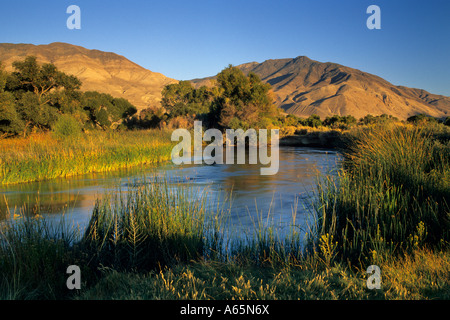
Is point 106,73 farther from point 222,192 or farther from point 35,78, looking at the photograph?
point 222,192

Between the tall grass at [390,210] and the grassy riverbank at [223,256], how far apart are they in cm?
3

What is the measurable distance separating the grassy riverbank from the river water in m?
1.59

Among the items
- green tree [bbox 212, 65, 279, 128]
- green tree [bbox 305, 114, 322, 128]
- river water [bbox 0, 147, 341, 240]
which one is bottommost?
river water [bbox 0, 147, 341, 240]

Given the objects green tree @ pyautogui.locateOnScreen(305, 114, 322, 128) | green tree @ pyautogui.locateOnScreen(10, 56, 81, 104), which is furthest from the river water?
green tree @ pyautogui.locateOnScreen(305, 114, 322, 128)

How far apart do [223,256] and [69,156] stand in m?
13.9

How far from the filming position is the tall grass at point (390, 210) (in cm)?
588

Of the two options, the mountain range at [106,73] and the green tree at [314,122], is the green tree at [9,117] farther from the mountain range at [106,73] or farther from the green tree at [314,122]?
the mountain range at [106,73]

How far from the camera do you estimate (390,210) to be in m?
6.66

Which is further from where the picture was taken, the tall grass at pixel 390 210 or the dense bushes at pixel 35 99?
the dense bushes at pixel 35 99

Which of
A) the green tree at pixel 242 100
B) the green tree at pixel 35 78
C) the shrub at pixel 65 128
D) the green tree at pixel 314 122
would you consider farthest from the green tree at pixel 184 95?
the shrub at pixel 65 128

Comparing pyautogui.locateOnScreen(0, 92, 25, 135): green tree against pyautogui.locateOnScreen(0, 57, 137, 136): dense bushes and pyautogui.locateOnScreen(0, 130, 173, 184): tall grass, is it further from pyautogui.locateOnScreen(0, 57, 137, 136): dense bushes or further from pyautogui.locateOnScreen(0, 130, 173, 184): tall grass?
pyautogui.locateOnScreen(0, 130, 173, 184): tall grass

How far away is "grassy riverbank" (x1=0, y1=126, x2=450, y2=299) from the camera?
13.9 ft

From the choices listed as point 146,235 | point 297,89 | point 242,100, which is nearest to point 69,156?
point 146,235
